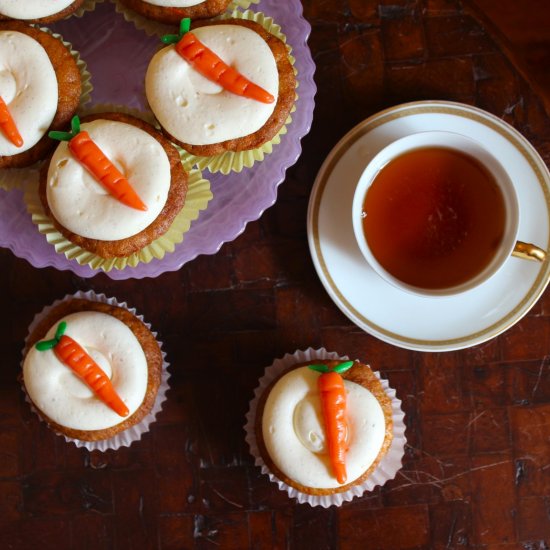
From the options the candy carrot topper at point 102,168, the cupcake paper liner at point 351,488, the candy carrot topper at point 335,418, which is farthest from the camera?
the cupcake paper liner at point 351,488

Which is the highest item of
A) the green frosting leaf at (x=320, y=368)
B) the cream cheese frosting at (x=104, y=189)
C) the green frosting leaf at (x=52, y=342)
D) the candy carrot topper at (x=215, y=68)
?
the candy carrot topper at (x=215, y=68)

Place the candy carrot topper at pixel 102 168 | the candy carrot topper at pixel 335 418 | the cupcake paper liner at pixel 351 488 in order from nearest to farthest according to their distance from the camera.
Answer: the candy carrot topper at pixel 102 168 < the candy carrot topper at pixel 335 418 < the cupcake paper liner at pixel 351 488

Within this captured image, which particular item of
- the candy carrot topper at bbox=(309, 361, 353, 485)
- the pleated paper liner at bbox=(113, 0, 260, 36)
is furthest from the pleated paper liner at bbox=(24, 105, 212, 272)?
the candy carrot topper at bbox=(309, 361, 353, 485)

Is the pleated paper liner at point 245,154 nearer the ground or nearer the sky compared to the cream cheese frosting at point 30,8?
nearer the ground

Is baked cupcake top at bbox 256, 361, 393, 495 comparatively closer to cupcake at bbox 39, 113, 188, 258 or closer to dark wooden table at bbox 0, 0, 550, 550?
dark wooden table at bbox 0, 0, 550, 550

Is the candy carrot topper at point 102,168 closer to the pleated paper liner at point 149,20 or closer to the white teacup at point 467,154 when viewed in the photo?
the pleated paper liner at point 149,20

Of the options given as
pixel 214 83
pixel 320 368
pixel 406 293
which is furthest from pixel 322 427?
pixel 214 83

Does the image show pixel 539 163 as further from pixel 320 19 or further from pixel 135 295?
pixel 135 295

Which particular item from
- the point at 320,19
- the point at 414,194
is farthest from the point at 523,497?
the point at 320,19

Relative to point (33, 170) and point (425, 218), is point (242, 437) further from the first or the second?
point (33, 170)

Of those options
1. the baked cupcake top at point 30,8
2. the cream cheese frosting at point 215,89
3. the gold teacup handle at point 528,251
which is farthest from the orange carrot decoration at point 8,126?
the gold teacup handle at point 528,251
